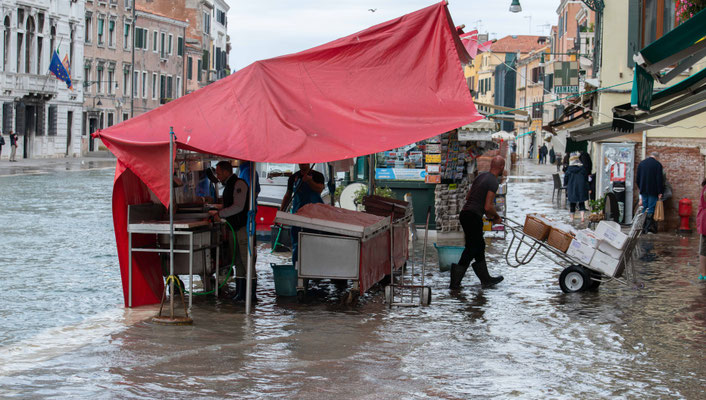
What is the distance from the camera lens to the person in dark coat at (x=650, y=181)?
19.7 metres

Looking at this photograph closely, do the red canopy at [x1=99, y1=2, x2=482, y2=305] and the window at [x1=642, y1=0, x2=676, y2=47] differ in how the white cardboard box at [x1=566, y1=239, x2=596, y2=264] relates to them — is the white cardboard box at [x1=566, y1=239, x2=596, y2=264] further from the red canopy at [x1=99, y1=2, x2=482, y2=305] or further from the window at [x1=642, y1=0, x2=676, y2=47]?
the window at [x1=642, y1=0, x2=676, y2=47]

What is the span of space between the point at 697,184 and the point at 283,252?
952 centimetres

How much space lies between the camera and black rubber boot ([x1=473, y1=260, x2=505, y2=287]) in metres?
12.5

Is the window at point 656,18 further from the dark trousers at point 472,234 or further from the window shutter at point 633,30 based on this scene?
the dark trousers at point 472,234

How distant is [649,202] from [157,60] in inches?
2529

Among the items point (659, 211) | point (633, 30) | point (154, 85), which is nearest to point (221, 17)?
point (154, 85)

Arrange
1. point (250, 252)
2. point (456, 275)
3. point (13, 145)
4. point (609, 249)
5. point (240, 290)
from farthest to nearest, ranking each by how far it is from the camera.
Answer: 1. point (13, 145)
2. point (456, 275)
3. point (609, 249)
4. point (240, 290)
5. point (250, 252)

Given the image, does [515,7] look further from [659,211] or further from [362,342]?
[362,342]

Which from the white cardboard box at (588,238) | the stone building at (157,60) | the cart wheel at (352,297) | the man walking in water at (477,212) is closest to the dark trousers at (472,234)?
the man walking in water at (477,212)

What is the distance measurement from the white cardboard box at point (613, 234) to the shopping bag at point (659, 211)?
8930 mm

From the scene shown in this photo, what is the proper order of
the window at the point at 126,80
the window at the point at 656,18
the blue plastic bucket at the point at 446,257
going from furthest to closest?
the window at the point at 126,80 < the window at the point at 656,18 < the blue plastic bucket at the point at 446,257

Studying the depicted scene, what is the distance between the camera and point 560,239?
12117 millimetres

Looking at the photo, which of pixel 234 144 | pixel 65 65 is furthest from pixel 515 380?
pixel 65 65

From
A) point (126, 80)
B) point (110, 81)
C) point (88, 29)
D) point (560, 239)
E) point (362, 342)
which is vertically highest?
point (88, 29)
